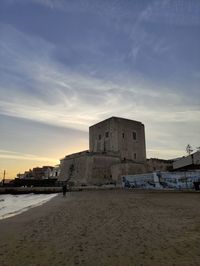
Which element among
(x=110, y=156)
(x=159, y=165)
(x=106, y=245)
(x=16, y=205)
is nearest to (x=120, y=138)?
(x=110, y=156)

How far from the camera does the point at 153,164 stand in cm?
7475

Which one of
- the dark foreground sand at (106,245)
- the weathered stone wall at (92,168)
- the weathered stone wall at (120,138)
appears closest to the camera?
the dark foreground sand at (106,245)

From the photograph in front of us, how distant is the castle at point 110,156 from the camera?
192 ft

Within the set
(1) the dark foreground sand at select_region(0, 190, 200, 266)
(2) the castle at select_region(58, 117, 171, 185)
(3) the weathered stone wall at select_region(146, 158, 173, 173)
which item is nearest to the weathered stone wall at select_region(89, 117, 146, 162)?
(2) the castle at select_region(58, 117, 171, 185)

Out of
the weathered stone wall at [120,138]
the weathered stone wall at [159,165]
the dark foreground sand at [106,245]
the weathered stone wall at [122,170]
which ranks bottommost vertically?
the dark foreground sand at [106,245]

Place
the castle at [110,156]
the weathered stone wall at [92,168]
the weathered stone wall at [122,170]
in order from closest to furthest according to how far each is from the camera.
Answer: the weathered stone wall at [122,170], the weathered stone wall at [92,168], the castle at [110,156]

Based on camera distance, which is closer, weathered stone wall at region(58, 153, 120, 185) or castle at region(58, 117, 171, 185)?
weathered stone wall at region(58, 153, 120, 185)

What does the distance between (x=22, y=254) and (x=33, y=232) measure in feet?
10.6

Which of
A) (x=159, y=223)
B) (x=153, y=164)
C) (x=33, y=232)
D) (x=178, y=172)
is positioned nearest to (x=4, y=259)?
(x=33, y=232)

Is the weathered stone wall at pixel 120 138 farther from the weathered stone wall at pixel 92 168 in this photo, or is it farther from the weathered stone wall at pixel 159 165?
the weathered stone wall at pixel 159 165

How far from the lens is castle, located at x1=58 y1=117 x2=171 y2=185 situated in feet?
192

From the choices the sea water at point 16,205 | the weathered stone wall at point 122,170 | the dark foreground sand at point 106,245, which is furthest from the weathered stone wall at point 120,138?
the dark foreground sand at point 106,245

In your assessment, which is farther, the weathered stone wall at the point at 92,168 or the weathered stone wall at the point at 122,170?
the weathered stone wall at the point at 92,168

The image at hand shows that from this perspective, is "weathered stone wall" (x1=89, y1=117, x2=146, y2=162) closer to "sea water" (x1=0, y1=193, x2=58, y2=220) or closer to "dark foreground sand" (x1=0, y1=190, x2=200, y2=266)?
"sea water" (x1=0, y1=193, x2=58, y2=220)
